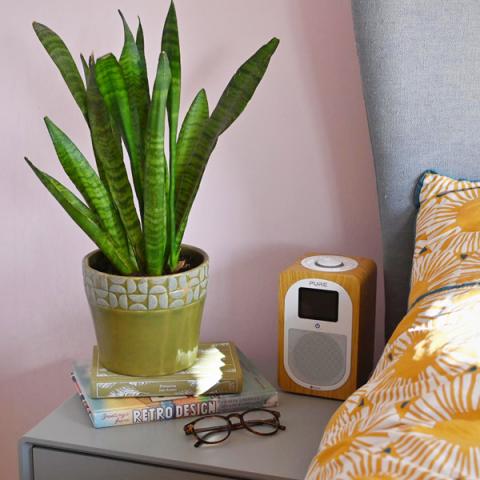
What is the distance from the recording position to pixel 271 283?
1451mm

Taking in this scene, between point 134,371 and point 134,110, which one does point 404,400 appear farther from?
point 134,110

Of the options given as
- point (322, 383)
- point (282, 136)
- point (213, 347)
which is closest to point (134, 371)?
point (213, 347)

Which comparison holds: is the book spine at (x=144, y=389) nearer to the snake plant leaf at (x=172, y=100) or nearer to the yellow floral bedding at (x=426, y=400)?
the snake plant leaf at (x=172, y=100)

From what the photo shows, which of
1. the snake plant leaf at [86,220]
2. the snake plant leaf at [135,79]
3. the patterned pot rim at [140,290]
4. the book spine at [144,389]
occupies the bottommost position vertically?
the book spine at [144,389]

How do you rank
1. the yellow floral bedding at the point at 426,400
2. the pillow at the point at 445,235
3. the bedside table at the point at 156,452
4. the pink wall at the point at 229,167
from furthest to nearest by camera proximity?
the pink wall at the point at 229,167, the bedside table at the point at 156,452, the pillow at the point at 445,235, the yellow floral bedding at the point at 426,400

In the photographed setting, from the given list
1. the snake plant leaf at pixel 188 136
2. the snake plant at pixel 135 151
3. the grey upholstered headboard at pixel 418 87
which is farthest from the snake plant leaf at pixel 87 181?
the grey upholstered headboard at pixel 418 87

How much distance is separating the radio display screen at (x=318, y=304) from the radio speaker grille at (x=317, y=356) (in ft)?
0.10

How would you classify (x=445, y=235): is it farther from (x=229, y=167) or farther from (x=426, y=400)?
(x=229, y=167)

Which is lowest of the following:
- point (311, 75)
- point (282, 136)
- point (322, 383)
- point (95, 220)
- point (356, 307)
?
point (322, 383)

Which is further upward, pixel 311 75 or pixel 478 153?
pixel 311 75

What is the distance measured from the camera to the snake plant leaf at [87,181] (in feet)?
3.60

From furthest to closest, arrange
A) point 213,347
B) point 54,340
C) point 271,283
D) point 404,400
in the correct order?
point 54,340 < point 271,283 < point 213,347 < point 404,400

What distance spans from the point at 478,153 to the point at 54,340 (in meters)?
0.96

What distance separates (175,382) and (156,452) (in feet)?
0.43
